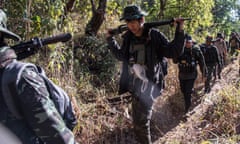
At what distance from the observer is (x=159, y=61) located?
4.25 m

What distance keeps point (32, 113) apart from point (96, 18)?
7054mm

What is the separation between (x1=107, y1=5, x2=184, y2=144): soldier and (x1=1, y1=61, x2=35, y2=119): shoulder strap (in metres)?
2.45

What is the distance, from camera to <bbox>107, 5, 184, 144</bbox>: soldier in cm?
400

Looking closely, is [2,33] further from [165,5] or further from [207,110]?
[165,5]

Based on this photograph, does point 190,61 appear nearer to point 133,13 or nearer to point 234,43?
point 133,13

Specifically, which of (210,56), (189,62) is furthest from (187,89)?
(210,56)

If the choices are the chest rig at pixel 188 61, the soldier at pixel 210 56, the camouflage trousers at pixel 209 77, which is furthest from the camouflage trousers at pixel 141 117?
the soldier at pixel 210 56

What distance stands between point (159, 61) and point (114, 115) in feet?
6.21

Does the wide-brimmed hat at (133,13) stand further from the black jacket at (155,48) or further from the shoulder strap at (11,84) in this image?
the shoulder strap at (11,84)

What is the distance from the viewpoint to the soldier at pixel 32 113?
65.2 inches

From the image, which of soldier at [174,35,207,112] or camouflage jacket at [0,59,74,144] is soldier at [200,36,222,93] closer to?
soldier at [174,35,207,112]

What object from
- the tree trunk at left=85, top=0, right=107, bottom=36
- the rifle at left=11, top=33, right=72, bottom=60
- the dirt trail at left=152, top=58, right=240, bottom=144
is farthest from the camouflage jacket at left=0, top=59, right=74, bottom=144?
the tree trunk at left=85, top=0, right=107, bottom=36

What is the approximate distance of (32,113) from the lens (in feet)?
5.46

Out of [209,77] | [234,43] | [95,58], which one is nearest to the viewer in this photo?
[95,58]
